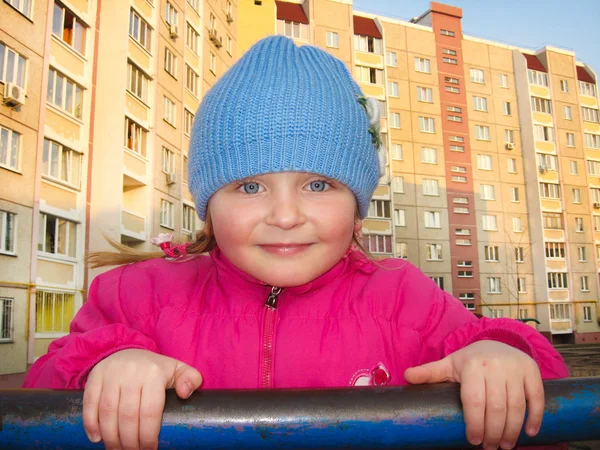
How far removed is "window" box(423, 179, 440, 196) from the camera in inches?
1240

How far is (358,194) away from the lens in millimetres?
1742

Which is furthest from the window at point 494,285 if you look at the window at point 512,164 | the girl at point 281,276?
the girl at point 281,276

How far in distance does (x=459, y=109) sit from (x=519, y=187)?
6188 mm

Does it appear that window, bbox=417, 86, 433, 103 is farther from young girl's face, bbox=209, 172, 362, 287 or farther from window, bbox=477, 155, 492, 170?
young girl's face, bbox=209, 172, 362, 287

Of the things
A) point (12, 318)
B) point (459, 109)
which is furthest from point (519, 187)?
point (12, 318)

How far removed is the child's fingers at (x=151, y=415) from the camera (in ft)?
2.34

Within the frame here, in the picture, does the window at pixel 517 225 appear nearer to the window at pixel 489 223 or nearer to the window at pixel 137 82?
the window at pixel 489 223

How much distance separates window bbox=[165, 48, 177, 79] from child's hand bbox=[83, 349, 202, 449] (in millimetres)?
21378

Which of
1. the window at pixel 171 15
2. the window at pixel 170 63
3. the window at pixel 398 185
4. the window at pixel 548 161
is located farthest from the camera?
the window at pixel 548 161

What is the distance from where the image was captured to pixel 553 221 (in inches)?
1372

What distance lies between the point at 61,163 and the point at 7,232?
2.90 m

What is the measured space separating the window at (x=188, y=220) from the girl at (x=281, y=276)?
20.1 m

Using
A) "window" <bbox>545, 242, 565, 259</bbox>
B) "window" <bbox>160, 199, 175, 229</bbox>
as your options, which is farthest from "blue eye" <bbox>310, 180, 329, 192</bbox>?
"window" <bbox>545, 242, 565, 259</bbox>

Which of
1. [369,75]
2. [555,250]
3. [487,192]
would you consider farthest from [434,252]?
[369,75]
